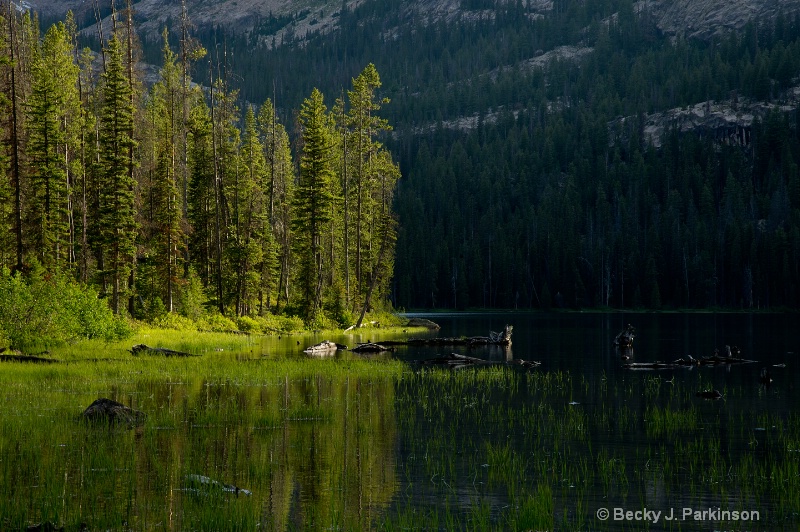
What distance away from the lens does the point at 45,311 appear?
107 ft

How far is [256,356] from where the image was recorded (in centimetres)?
3703

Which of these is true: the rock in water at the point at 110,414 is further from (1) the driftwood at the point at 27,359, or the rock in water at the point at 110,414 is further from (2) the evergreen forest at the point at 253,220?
(2) the evergreen forest at the point at 253,220

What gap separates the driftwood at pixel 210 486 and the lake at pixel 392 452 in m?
0.05

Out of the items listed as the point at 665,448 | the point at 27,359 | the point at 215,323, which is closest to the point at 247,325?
the point at 215,323

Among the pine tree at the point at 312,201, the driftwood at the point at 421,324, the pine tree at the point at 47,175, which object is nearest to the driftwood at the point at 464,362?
the pine tree at the point at 47,175

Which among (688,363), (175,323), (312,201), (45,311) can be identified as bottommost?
(688,363)

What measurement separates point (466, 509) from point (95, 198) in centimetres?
5022

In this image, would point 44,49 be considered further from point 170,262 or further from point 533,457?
point 533,457

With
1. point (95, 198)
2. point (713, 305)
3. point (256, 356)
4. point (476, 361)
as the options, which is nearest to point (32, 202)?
point (95, 198)

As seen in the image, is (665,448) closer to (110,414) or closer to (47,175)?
(110,414)

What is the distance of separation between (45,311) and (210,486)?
910 inches

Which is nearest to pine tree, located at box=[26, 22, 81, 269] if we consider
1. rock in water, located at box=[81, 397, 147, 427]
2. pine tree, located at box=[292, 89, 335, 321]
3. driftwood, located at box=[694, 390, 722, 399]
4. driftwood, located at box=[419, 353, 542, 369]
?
pine tree, located at box=[292, 89, 335, 321]

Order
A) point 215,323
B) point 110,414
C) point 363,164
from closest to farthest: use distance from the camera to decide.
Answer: point 110,414
point 215,323
point 363,164

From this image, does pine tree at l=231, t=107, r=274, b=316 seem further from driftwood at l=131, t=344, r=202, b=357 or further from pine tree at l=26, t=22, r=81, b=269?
driftwood at l=131, t=344, r=202, b=357
